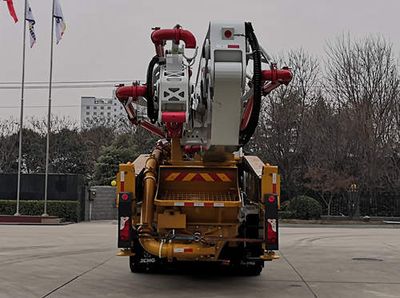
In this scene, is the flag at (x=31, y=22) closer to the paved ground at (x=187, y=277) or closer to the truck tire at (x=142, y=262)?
the paved ground at (x=187, y=277)

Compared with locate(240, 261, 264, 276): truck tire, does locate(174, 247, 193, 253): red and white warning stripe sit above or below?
above

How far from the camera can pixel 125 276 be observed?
11062 millimetres

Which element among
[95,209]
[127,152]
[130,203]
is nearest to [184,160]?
[130,203]

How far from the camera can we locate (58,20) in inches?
1297

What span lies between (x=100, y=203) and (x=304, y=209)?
12.3 metres

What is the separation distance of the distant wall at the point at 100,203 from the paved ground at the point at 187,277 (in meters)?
19.1

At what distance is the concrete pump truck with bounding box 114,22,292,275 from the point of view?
790cm

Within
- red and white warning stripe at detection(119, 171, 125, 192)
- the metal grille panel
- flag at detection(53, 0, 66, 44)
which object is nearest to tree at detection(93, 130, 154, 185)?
flag at detection(53, 0, 66, 44)

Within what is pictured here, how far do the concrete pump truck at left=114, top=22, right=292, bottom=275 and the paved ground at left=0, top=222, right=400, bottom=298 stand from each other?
580mm

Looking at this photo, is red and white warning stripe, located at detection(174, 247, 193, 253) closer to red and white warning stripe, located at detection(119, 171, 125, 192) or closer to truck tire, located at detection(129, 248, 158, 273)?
red and white warning stripe, located at detection(119, 171, 125, 192)

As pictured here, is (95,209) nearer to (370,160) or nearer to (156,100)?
(370,160)

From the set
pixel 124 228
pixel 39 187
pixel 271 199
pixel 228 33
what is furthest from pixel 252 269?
pixel 39 187

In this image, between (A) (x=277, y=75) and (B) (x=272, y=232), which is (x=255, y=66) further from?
(B) (x=272, y=232)

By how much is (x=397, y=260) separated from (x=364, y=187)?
75.0 ft
